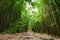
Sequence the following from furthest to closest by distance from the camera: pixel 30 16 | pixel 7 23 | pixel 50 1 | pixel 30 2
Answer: pixel 30 16 → pixel 7 23 → pixel 50 1 → pixel 30 2

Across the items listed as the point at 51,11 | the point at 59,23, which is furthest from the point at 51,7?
the point at 59,23

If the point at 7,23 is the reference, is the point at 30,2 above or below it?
above

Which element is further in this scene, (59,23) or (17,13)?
(17,13)

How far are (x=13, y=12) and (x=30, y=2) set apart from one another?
780 cm

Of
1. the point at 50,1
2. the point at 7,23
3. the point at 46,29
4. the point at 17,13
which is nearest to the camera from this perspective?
the point at 50,1

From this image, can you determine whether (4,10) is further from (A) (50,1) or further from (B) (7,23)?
(A) (50,1)

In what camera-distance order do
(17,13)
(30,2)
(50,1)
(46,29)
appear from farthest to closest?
1. (46,29)
2. (17,13)
3. (50,1)
4. (30,2)

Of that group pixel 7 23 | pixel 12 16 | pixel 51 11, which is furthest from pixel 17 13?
pixel 51 11

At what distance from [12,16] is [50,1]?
3655mm

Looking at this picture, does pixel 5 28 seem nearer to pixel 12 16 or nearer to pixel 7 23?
pixel 7 23

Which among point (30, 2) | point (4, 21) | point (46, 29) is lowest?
point (46, 29)

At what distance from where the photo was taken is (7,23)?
40.8ft

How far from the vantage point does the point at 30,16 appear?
21141mm

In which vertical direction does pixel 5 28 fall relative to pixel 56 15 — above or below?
below
